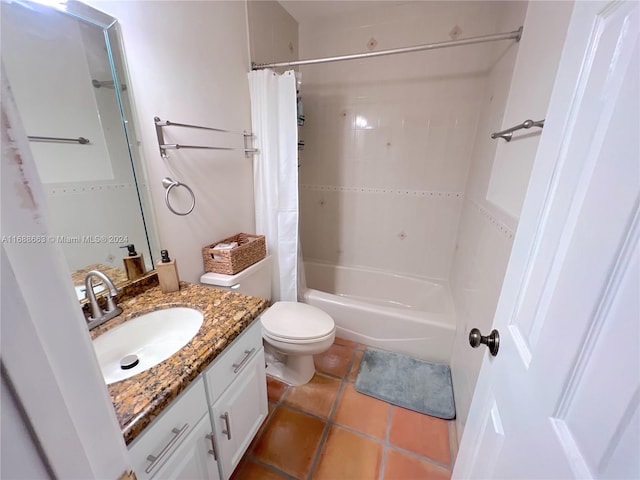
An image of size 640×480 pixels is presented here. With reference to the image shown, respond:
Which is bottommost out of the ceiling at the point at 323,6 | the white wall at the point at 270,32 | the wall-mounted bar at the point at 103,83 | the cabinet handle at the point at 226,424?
the cabinet handle at the point at 226,424

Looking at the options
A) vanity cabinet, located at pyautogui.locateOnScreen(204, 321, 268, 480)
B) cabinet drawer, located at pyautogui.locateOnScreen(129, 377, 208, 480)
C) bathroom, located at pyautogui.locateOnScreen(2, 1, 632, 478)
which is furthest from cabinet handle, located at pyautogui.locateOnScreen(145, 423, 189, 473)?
bathroom, located at pyautogui.locateOnScreen(2, 1, 632, 478)

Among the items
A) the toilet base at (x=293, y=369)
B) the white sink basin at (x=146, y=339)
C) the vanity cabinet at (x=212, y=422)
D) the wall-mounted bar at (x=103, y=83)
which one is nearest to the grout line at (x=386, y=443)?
the toilet base at (x=293, y=369)

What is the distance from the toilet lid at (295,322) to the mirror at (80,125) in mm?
762

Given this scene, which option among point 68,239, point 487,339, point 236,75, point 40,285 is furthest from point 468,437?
point 236,75

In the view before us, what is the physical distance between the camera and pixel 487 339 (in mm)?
688

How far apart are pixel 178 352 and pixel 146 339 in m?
0.29

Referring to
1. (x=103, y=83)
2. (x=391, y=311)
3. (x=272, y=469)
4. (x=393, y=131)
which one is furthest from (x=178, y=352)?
(x=393, y=131)

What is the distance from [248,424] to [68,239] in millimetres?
991

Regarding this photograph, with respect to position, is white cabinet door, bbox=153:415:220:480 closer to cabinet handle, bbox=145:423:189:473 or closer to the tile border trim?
cabinet handle, bbox=145:423:189:473

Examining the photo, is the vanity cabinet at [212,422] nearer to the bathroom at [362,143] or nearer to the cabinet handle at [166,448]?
the cabinet handle at [166,448]

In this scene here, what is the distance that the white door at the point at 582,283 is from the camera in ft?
0.98

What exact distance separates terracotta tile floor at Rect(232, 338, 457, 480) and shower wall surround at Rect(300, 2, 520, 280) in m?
1.24

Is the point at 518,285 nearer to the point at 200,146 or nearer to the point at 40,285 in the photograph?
the point at 40,285

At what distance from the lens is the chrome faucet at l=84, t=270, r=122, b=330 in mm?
848
